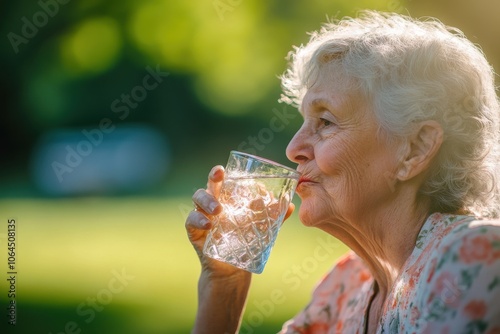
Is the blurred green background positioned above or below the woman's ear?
above

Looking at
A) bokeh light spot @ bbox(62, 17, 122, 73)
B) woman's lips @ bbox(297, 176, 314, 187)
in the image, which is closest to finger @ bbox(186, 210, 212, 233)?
woman's lips @ bbox(297, 176, 314, 187)

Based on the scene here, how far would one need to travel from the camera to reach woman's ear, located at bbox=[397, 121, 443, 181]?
241cm

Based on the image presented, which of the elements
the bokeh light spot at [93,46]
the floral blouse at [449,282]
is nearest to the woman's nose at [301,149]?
the floral blouse at [449,282]

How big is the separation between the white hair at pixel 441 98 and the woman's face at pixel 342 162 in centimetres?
6

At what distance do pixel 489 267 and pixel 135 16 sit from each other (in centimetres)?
1797

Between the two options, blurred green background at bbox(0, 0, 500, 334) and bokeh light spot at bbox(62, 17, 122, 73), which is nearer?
blurred green background at bbox(0, 0, 500, 334)

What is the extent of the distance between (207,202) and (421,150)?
76cm

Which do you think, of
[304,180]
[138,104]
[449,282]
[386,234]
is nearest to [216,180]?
[304,180]

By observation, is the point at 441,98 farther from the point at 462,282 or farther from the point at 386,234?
the point at 462,282

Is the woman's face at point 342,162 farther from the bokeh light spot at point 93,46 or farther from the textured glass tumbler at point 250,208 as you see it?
the bokeh light spot at point 93,46

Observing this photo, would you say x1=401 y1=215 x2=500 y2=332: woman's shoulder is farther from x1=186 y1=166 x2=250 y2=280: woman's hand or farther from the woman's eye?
x1=186 y1=166 x2=250 y2=280: woman's hand

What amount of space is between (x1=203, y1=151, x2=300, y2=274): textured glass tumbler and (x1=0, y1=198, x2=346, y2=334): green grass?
9.67 feet

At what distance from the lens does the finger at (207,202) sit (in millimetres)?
2566

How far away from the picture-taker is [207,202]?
259 cm
